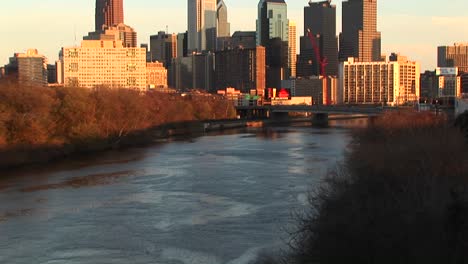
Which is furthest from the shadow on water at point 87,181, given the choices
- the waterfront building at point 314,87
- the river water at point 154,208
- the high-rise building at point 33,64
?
the high-rise building at point 33,64

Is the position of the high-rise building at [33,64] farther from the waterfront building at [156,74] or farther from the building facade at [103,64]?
the waterfront building at [156,74]

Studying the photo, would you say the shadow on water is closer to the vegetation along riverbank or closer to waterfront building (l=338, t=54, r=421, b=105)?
the vegetation along riverbank

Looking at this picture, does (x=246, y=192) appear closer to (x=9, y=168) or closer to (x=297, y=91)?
(x=9, y=168)

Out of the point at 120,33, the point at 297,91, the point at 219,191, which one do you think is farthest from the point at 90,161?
the point at 120,33

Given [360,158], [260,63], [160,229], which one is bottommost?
[160,229]

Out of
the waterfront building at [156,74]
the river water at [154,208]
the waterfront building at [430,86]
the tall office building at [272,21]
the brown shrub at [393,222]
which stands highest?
the tall office building at [272,21]
